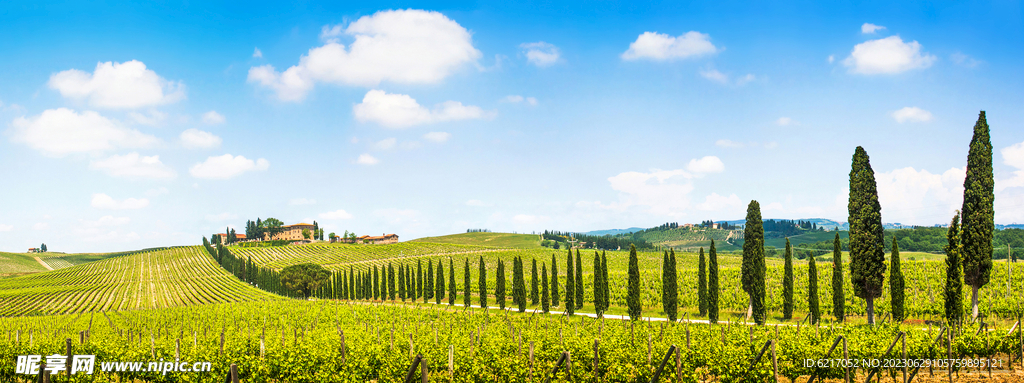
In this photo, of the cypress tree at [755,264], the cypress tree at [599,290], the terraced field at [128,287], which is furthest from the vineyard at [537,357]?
the terraced field at [128,287]

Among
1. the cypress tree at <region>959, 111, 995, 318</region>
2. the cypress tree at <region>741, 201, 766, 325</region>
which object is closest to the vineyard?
the cypress tree at <region>959, 111, 995, 318</region>

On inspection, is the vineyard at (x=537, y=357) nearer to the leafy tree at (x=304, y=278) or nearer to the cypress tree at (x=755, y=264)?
the cypress tree at (x=755, y=264)

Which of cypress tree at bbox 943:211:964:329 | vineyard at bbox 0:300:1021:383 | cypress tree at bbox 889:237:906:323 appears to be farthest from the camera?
cypress tree at bbox 889:237:906:323

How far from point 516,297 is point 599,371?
40764 millimetres

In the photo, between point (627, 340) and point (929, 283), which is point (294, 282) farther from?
point (929, 283)

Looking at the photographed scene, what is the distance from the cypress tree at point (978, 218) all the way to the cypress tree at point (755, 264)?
34.4 feet

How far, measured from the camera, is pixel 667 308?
3966 cm

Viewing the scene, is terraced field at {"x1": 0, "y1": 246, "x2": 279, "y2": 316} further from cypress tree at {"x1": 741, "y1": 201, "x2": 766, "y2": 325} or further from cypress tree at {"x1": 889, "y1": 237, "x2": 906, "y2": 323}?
cypress tree at {"x1": 889, "y1": 237, "x2": 906, "y2": 323}

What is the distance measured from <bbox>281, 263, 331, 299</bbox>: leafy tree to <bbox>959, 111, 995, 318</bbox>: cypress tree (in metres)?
78.9

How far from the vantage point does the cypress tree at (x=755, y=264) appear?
35.6 metres

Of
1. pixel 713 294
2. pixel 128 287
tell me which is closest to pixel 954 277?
pixel 713 294

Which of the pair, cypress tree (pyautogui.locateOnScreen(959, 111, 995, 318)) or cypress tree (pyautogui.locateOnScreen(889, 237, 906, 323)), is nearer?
cypress tree (pyautogui.locateOnScreen(959, 111, 995, 318))

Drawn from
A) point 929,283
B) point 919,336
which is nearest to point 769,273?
point 929,283

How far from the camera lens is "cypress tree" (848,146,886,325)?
30656mm
